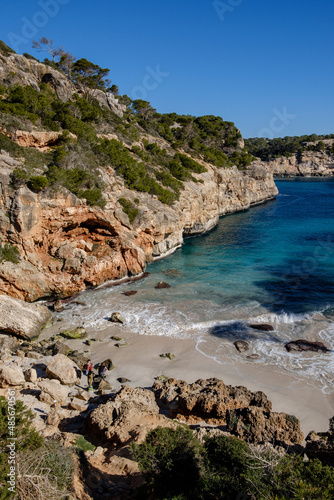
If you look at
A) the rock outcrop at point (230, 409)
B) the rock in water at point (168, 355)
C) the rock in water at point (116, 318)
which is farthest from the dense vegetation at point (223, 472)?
the rock in water at point (116, 318)

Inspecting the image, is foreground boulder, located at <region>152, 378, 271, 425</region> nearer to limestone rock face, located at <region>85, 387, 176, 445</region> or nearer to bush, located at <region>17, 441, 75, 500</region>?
limestone rock face, located at <region>85, 387, 176, 445</region>

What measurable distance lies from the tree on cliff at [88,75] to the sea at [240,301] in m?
30.2

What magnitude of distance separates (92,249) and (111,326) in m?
8.71

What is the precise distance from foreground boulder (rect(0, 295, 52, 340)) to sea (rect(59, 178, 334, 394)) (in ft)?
7.69

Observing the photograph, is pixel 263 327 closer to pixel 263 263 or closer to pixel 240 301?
pixel 240 301

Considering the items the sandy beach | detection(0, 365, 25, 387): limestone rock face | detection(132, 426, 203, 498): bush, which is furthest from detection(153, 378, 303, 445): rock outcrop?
detection(0, 365, 25, 387): limestone rock face

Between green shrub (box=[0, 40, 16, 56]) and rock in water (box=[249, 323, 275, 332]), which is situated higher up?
green shrub (box=[0, 40, 16, 56])

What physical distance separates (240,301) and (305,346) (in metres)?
6.27

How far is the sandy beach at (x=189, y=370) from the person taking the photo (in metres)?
12.9

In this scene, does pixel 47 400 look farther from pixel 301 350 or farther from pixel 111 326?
pixel 301 350

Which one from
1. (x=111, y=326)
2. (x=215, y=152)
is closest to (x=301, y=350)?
(x=111, y=326)

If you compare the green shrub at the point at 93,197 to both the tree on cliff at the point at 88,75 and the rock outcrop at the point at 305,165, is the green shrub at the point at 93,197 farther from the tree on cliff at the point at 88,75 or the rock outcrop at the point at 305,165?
the rock outcrop at the point at 305,165

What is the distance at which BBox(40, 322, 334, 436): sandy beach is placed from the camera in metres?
12.9

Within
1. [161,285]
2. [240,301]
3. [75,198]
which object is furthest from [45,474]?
[75,198]
